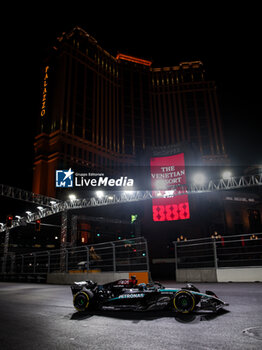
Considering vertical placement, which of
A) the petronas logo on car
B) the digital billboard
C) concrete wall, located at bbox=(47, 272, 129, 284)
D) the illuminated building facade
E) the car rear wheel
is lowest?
concrete wall, located at bbox=(47, 272, 129, 284)

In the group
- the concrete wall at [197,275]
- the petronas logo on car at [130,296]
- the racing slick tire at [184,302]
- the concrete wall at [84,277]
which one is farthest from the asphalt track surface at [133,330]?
the concrete wall at [84,277]

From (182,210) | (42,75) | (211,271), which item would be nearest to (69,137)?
(42,75)

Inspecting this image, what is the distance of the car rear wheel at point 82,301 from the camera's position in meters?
6.06

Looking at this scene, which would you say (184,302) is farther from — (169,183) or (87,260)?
(169,183)

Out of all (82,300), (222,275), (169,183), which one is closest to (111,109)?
(169,183)

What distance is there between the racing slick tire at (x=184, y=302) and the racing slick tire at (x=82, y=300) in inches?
82.5

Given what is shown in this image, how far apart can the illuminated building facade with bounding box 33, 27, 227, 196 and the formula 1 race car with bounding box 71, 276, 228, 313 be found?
2761 inches

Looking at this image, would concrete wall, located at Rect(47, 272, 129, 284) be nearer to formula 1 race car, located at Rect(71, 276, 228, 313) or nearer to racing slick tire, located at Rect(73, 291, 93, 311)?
formula 1 race car, located at Rect(71, 276, 228, 313)

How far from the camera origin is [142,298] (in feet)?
18.7

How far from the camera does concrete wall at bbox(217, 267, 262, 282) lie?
1119 centimetres

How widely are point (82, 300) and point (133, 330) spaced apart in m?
2.22

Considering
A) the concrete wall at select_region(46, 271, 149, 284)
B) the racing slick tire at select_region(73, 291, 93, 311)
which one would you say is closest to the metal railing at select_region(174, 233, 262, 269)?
the concrete wall at select_region(46, 271, 149, 284)

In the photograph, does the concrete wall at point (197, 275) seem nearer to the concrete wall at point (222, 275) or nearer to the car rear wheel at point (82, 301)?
the concrete wall at point (222, 275)

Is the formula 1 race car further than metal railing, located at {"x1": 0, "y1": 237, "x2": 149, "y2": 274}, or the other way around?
metal railing, located at {"x1": 0, "y1": 237, "x2": 149, "y2": 274}
